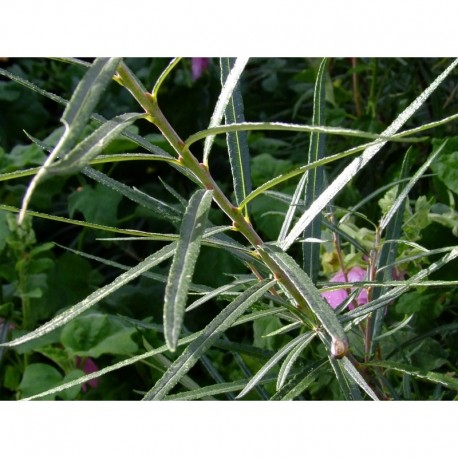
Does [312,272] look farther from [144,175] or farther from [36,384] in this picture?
[144,175]

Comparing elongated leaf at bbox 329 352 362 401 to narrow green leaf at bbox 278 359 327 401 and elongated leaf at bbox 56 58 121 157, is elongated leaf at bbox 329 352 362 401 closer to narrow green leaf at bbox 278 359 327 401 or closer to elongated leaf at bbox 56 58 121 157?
narrow green leaf at bbox 278 359 327 401

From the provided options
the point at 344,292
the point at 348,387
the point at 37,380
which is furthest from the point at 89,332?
the point at 348,387

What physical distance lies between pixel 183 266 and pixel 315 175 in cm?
28

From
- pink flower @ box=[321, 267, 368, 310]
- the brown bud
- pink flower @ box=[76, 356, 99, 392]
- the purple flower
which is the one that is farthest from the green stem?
the purple flower

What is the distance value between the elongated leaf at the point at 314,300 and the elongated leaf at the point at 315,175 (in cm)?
11

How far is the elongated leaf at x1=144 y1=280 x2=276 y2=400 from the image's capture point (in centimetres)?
51

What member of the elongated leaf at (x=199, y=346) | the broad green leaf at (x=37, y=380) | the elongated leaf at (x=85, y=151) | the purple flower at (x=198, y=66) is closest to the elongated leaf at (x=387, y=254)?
the elongated leaf at (x=199, y=346)

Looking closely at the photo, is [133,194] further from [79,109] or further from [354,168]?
[79,109]

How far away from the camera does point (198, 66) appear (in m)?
1.82

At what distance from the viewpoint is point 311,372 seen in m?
0.63

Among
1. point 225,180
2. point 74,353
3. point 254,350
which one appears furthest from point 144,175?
point 254,350

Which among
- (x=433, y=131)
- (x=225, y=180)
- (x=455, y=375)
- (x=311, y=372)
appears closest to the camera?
(x=311, y=372)

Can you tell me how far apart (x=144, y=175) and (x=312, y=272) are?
113 cm

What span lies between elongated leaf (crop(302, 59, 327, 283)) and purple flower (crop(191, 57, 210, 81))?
1147mm
